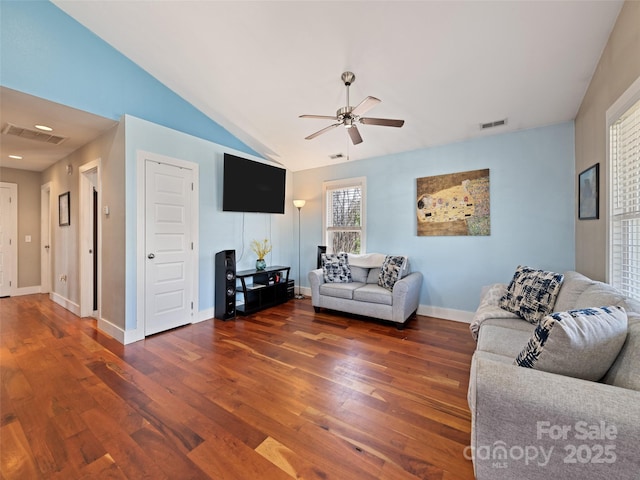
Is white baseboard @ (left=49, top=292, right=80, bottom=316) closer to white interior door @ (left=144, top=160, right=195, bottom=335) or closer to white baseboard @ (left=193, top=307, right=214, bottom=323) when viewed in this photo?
white interior door @ (left=144, top=160, right=195, bottom=335)

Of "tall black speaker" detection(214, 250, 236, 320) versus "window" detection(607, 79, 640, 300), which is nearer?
"window" detection(607, 79, 640, 300)

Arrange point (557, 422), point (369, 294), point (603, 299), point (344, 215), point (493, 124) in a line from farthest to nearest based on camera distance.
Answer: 1. point (344, 215)
2. point (369, 294)
3. point (493, 124)
4. point (603, 299)
5. point (557, 422)

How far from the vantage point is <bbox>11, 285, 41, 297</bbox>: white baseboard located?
503cm

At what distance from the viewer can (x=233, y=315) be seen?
383 centimetres

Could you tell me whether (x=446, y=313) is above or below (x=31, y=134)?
below

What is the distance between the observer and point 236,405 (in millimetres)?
1888

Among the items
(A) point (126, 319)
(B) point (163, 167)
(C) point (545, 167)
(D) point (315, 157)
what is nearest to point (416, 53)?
(C) point (545, 167)

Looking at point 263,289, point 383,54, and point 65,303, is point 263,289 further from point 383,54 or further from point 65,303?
point 383,54

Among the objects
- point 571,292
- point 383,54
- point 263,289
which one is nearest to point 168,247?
point 263,289

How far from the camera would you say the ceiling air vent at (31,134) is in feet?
10.2

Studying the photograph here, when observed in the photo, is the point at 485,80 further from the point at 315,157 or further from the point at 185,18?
the point at 185,18

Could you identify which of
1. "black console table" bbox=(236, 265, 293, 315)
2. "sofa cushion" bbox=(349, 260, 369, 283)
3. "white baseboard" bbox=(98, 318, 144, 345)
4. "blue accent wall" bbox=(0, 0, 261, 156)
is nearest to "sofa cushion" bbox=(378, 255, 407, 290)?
"sofa cushion" bbox=(349, 260, 369, 283)

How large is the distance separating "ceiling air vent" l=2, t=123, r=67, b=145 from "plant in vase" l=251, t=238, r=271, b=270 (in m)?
2.88

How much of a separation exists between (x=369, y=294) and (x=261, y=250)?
2.04 meters
